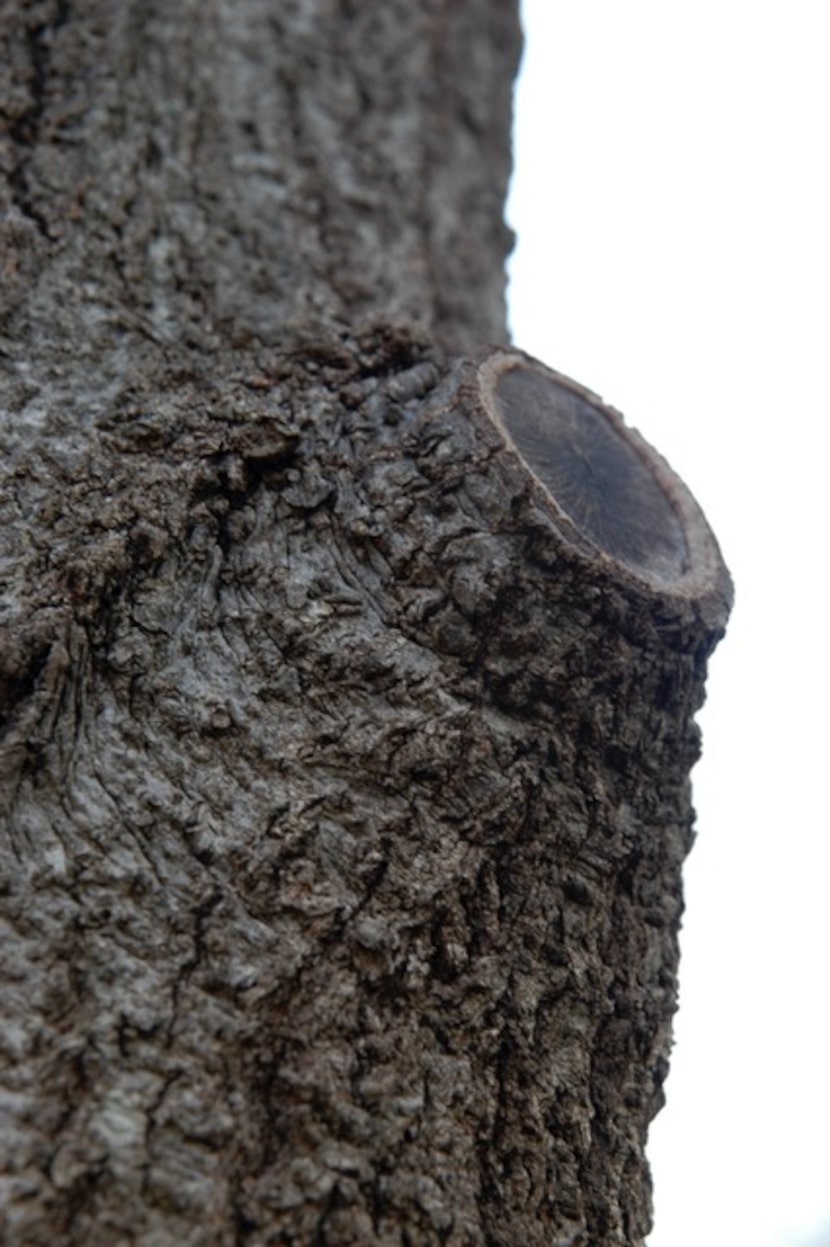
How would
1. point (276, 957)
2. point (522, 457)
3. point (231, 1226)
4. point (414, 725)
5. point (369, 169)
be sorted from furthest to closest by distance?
point (369, 169) → point (522, 457) → point (414, 725) → point (276, 957) → point (231, 1226)

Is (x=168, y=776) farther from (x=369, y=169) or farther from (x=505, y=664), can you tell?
(x=369, y=169)

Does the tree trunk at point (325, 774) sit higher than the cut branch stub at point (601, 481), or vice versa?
the cut branch stub at point (601, 481)

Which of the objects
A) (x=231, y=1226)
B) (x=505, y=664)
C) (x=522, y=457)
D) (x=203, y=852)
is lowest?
(x=231, y=1226)

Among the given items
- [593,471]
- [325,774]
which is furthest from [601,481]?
[325,774]

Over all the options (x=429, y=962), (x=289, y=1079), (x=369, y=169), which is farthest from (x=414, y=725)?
(x=369, y=169)

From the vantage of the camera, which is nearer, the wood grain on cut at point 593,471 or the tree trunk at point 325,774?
the tree trunk at point 325,774

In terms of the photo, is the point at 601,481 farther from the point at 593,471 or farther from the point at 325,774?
the point at 325,774
